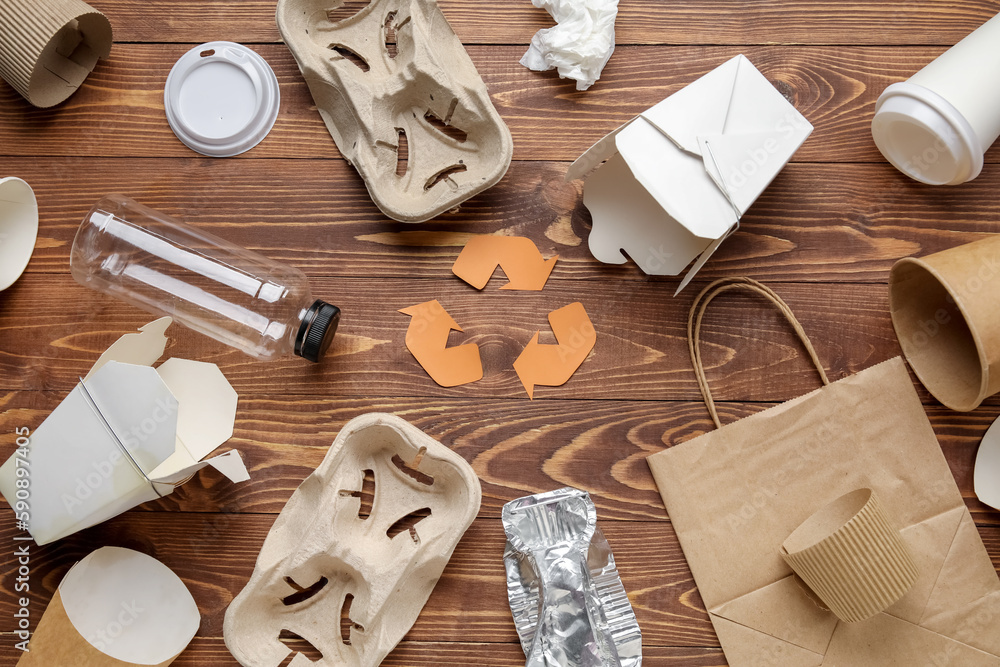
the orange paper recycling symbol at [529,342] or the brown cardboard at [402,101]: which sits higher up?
the brown cardboard at [402,101]

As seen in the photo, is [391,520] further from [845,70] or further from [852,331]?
[845,70]

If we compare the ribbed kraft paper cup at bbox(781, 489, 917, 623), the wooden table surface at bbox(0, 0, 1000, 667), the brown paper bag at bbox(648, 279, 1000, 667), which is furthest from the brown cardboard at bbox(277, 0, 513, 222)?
the ribbed kraft paper cup at bbox(781, 489, 917, 623)

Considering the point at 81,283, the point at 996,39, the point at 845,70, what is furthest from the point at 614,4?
the point at 81,283

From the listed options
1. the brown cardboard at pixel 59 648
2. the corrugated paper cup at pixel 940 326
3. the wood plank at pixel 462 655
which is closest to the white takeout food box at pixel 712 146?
the corrugated paper cup at pixel 940 326

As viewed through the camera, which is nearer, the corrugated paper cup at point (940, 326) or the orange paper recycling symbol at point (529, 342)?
the corrugated paper cup at point (940, 326)

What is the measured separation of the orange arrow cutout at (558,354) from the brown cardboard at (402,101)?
213 mm

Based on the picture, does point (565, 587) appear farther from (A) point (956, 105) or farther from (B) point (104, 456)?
(A) point (956, 105)

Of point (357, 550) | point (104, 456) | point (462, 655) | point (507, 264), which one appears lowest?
point (462, 655)

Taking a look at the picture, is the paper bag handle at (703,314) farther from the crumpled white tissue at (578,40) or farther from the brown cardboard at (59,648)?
the brown cardboard at (59,648)

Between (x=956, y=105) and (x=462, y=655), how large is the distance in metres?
0.93

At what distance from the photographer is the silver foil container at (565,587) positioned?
2.67 feet

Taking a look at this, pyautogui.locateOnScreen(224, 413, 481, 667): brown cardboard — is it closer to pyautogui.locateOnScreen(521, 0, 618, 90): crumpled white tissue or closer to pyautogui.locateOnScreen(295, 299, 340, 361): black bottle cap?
pyautogui.locateOnScreen(295, 299, 340, 361): black bottle cap

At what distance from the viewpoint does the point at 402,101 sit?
2.89ft

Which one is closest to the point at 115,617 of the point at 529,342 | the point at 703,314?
the point at 529,342
